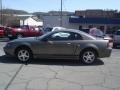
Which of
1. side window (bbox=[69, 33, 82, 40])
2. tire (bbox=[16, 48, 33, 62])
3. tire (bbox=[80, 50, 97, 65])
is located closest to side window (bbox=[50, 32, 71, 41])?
side window (bbox=[69, 33, 82, 40])

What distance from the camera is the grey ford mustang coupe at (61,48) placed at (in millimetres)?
11164

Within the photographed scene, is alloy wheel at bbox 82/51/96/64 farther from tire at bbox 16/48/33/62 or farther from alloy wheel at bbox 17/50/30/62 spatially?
alloy wheel at bbox 17/50/30/62

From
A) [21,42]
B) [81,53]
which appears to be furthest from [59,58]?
[21,42]

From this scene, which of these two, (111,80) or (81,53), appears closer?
(111,80)

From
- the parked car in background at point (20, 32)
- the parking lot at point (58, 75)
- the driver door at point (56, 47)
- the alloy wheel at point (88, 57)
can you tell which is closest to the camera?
the parking lot at point (58, 75)

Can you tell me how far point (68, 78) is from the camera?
859cm

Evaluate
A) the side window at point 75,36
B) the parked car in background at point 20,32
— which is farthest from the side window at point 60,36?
the parked car in background at point 20,32

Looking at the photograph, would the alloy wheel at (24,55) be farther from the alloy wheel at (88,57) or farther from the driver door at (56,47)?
the alloy wheel at (88,57)

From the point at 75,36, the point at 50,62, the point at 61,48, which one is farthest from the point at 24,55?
the point at 75,36

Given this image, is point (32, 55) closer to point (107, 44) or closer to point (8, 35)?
point (107, 44)

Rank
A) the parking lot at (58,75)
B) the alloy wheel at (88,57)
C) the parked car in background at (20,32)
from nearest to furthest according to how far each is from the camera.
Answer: the parking lot at (58,75), the alloy wheel at (88,57), the parked car in background at (20,32)

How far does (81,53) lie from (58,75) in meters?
2.53

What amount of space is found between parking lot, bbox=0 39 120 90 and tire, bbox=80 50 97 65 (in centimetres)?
25

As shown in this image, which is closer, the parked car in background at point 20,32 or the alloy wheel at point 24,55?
the alloy wheel at point 24,55
